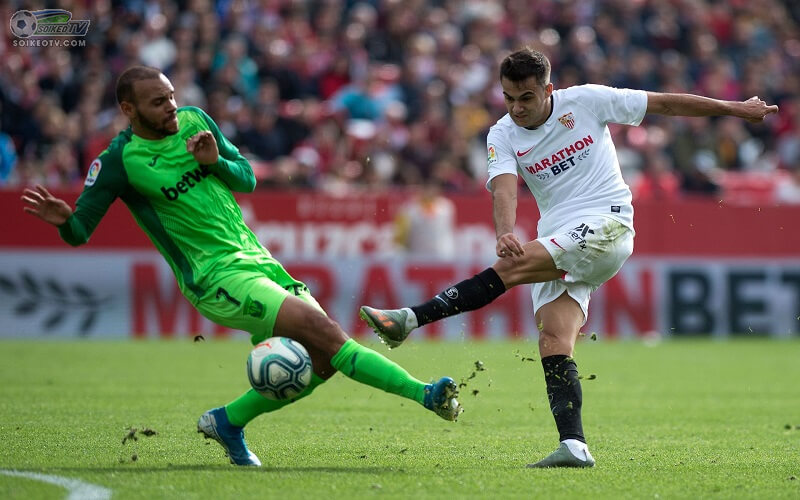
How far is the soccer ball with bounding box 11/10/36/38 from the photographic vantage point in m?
16.9

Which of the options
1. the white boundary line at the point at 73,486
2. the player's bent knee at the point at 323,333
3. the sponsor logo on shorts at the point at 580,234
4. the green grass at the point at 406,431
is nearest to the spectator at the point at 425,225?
the green grass at the point at 406,431

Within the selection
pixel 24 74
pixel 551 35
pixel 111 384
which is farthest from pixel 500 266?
pixel 551 35

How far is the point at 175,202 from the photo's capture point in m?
6.82

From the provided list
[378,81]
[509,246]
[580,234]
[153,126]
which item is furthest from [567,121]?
[378,81]

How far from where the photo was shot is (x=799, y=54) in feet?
77.7

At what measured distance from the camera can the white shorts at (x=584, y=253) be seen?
705 centimetres

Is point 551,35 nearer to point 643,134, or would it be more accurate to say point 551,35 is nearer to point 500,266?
point 643,134

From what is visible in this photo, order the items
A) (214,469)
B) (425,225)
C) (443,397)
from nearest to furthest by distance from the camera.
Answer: (443,397)
(214,469)
(425,225)

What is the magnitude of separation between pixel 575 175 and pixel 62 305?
438 inches

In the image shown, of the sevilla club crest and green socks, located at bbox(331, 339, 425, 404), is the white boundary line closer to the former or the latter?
green socks, located at bbox(331, 339, 425, 404)

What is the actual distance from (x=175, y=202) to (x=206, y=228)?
0.23 meters

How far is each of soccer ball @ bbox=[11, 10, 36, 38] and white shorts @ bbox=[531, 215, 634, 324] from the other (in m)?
11.9

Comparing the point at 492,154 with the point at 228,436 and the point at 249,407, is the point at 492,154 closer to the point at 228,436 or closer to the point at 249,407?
the point at 249,407

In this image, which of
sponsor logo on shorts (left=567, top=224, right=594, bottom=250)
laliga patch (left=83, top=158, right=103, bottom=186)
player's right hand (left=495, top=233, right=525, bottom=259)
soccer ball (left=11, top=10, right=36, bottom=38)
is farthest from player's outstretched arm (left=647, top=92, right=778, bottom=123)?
soccer ball (left=11, top=10, right=36, bottom=38)
